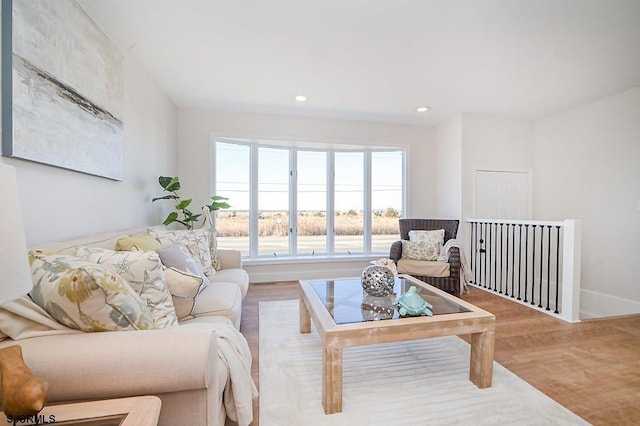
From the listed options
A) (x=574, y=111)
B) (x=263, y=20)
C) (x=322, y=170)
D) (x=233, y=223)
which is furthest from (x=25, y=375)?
(x=574, y=111)

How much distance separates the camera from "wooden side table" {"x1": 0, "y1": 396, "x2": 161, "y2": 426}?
681mm

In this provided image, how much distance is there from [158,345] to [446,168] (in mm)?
4346

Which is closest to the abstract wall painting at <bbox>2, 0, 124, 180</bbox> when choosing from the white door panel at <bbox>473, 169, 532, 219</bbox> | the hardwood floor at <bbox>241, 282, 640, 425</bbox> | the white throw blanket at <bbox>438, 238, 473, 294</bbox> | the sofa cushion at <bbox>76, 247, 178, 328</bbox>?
the sofa cushion at <bbox>76, 247, 178, 328</bbox>

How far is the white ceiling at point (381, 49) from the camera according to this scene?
1.85m

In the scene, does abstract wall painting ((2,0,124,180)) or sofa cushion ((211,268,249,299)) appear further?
sofa cushion ((211,268,249,299))

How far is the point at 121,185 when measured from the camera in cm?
228

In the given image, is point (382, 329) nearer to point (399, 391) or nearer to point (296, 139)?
point (399, 391)

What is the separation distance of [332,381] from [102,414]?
100 centimetres

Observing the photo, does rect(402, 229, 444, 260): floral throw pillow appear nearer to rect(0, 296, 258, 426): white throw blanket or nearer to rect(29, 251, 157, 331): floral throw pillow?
rect(0, 296, 258, 426): white throw blanket

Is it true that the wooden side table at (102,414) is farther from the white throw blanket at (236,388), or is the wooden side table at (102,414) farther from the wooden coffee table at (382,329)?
the wooden coffee table at (382,329)

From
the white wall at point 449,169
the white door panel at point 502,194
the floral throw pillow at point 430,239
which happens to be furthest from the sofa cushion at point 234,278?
the white door panel at point 502,194

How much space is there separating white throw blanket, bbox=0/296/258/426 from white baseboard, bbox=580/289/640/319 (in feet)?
14.0

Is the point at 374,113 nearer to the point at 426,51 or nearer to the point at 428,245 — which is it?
the point at 426,51

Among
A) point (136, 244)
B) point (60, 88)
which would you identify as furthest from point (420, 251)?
point (60, 88)
